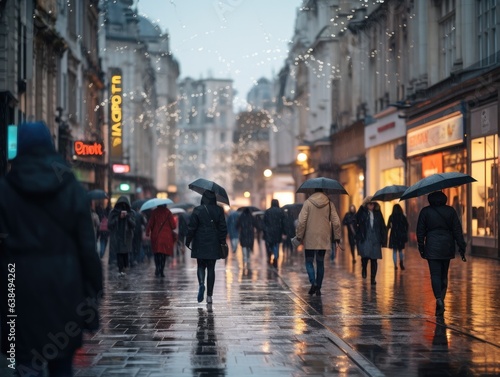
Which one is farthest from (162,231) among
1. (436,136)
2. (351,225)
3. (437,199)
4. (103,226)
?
(436,136)

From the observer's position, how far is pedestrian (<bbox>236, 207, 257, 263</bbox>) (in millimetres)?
27703

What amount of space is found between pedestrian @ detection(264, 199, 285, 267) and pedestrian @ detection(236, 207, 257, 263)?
104 cm

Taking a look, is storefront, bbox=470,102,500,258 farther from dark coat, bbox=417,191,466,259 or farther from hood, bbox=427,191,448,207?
dark coat, bbox=417,191,466,259

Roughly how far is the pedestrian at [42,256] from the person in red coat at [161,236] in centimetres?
1549

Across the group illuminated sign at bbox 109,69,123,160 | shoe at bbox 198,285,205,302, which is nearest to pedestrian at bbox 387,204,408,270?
shoe at bbox 198,285,205,302

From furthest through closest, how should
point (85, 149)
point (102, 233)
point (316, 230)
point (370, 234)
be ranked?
1. point (85, 149)
2. point (102, 233)
3. point (370, 234)
4. point (316, 230)

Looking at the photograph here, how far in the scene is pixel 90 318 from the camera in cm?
584

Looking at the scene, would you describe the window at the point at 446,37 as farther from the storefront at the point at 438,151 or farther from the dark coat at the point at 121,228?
the dark coat at the point at 121,228

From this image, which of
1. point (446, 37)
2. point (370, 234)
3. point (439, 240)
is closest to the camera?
point (439, 240)

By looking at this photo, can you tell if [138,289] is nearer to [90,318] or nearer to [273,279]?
[273,279]

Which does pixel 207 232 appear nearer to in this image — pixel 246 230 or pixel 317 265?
pixel 317 265

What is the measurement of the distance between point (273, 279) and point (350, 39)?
30232 millimetres

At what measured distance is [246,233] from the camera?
92.5 feet

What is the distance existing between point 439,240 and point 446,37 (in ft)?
68.5
